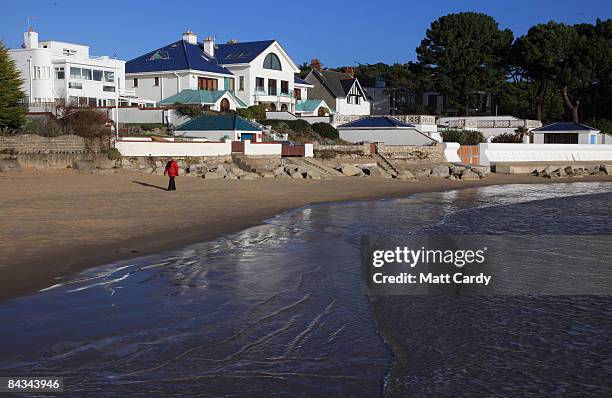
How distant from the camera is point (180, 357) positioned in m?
7.82

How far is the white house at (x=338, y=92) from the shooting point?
7000cm

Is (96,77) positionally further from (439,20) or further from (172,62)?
(439,20)

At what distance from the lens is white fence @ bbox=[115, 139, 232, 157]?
3381cm

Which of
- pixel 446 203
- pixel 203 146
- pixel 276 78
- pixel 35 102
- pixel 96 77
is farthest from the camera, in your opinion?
pixel 276 78

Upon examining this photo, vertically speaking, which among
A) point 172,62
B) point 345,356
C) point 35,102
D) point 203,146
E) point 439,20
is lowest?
point 345,356

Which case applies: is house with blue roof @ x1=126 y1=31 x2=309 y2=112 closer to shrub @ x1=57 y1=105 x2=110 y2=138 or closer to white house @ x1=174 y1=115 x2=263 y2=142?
white house @ x1=174 y1=115 x2=263 y2=142

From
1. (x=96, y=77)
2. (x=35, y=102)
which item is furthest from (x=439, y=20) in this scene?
(x=35, y=102)

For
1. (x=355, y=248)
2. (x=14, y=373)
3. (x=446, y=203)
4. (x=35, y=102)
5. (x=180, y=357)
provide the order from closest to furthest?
(x=14, y=373) < (x=180, y=357) < (x=355, y=248) < (x=446, y=203) < (x=35, y=102)

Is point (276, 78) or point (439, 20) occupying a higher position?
point (439, 20)

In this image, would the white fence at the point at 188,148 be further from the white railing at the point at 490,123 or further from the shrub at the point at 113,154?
the white railing at the point at 490,123

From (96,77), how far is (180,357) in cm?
5122

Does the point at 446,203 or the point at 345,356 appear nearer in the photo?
the point at 345,356

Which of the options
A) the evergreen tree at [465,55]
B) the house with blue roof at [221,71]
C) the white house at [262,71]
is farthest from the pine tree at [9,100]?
the evergreen tree at [465,55]

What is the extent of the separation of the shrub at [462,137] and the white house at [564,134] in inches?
285
